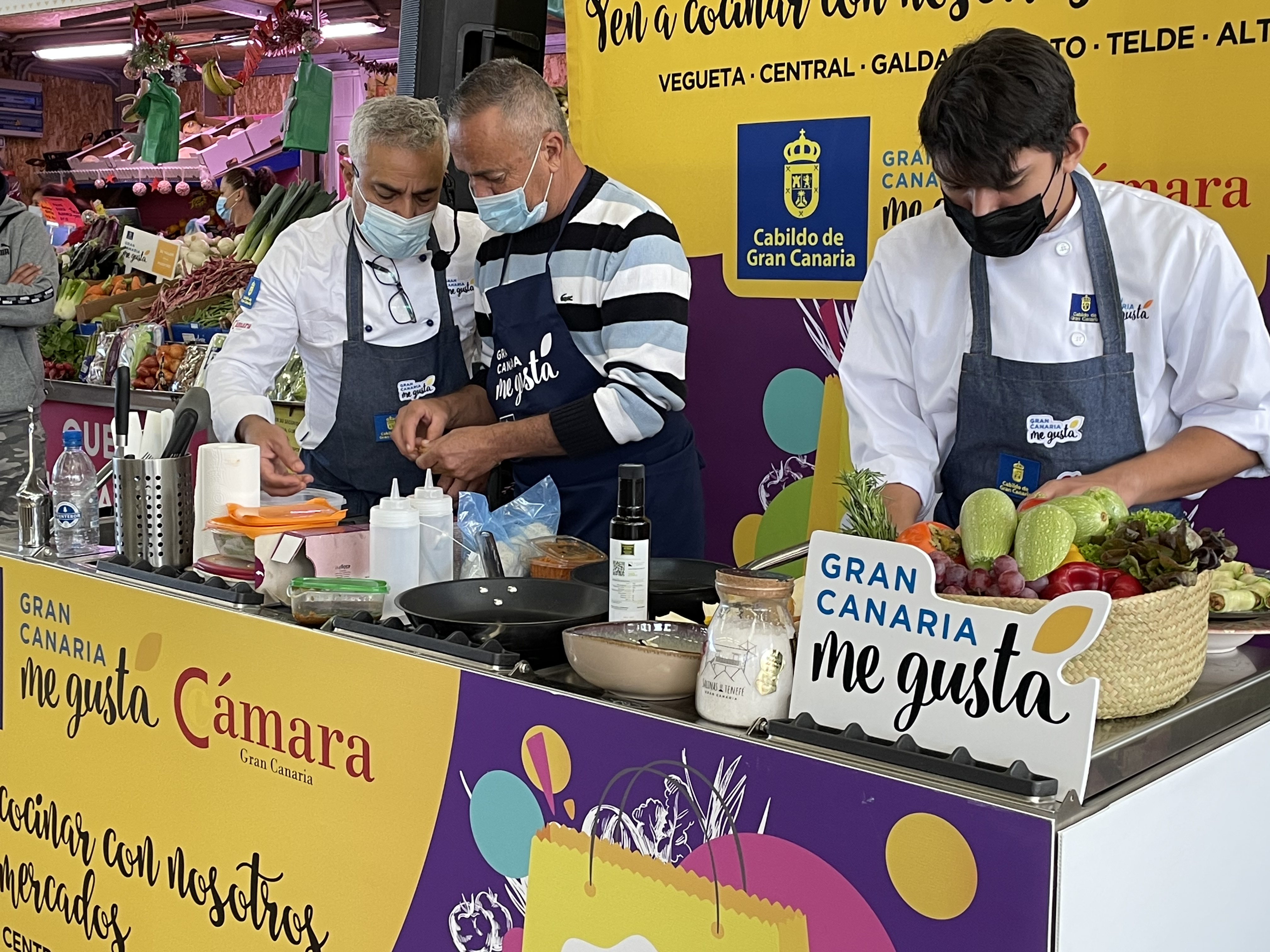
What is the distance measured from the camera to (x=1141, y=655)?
59.6 inches

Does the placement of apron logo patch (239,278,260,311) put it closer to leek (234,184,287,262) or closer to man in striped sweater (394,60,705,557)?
man in striped sweater (394,60,705,557)

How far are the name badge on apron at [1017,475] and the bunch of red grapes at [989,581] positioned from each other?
1.01 metres

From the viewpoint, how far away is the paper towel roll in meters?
2.36

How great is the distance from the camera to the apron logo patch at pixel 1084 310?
2.44 metres

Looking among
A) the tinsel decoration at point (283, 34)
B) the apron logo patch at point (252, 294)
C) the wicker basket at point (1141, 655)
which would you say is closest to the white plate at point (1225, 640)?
the wicker basket at point (1141, 655)

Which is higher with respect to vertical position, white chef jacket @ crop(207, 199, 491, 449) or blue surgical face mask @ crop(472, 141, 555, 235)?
blue surgical face mask @ crop(472, 141, 555, 235)

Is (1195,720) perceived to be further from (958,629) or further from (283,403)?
(283,403)

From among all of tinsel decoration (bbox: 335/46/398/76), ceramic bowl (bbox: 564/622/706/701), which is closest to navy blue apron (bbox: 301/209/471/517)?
ceramic bowl (bbox: 564/622/706/701)

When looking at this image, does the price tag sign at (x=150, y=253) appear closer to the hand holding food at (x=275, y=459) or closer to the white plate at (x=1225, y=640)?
the hand holding food at (x=275, y=459)

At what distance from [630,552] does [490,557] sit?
1.60 ft

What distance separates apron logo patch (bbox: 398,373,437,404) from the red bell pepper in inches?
77.8

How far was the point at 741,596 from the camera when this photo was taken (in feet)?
5.12

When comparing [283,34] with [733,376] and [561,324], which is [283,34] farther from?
[561,324]

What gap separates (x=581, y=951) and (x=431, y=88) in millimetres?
2950
